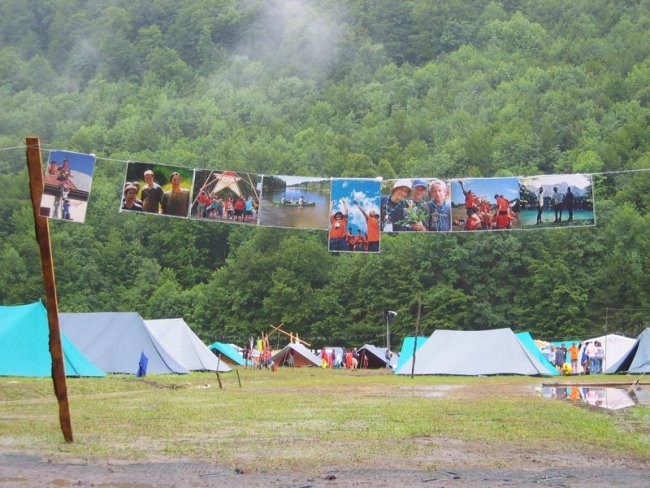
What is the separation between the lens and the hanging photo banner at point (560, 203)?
68.1 feet

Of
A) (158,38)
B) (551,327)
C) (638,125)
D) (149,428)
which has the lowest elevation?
(149,428)

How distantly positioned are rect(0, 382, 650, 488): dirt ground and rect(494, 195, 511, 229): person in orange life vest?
452 inches

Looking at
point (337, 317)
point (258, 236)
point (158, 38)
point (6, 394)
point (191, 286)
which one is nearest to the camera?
point (6, 394)

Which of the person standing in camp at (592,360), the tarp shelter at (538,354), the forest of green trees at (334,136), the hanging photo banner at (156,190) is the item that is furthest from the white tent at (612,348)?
the hanging photo banner at (156,190)

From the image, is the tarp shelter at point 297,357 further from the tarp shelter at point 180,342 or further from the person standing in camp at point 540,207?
the person standing in camp at point 540,207

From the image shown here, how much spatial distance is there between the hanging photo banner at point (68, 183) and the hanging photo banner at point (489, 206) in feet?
23.6

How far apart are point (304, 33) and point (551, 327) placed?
370 feet

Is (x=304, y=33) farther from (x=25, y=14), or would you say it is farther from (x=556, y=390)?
(x=556, y=390)

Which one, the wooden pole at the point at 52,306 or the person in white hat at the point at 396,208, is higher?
the person in white hat at the point at 396,208

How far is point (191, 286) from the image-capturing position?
104375 mm

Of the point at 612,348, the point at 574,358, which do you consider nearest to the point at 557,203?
the point at 574,358

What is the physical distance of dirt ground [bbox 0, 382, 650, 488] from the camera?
7922 millimetres

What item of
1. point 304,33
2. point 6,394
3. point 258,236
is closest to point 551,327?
point 258,236

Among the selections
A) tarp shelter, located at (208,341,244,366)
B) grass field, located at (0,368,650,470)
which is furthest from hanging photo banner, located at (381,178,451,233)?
tarp shelter, located at (208,341,244,366)
